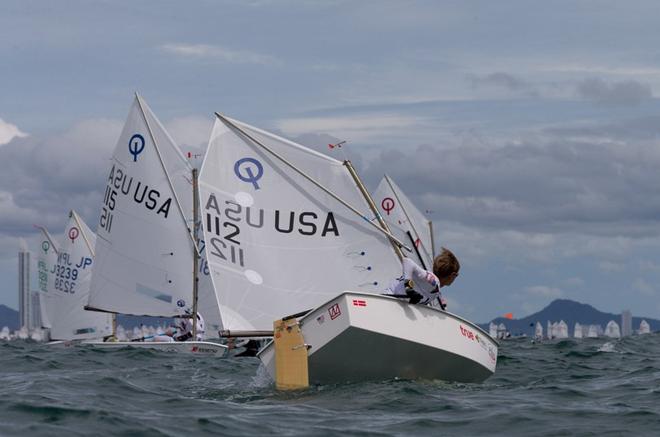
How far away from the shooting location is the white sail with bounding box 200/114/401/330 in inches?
982

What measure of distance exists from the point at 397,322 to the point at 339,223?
6.53 meters

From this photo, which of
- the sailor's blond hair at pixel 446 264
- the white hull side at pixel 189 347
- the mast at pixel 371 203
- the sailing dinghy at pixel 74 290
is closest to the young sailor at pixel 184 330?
the white hull side at pixel 189 347

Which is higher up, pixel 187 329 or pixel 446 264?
pixel 187 329

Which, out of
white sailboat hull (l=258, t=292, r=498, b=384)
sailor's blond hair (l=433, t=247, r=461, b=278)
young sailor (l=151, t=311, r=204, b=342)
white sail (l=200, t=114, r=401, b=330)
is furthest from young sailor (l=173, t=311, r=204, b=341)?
sailor's blond hair (l=433, t=247, r=461, b=278)

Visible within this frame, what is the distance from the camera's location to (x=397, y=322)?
19.0 meters

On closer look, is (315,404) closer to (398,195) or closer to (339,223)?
(339,223)

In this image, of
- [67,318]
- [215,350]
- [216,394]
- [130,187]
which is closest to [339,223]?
[216,394]

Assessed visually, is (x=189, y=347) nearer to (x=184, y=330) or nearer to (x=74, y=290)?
(x=184, y=330)

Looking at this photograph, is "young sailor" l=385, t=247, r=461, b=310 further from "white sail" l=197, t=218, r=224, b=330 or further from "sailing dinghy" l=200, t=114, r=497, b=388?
"white sail" l=197, t=218, r=224, b=330

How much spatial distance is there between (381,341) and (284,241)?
22.0 ft

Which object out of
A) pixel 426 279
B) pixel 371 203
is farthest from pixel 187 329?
pixel 426 279

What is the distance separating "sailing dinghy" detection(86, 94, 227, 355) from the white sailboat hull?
24.8 metres

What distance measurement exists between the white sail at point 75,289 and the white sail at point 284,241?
38.0m

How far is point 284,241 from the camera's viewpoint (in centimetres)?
2509
